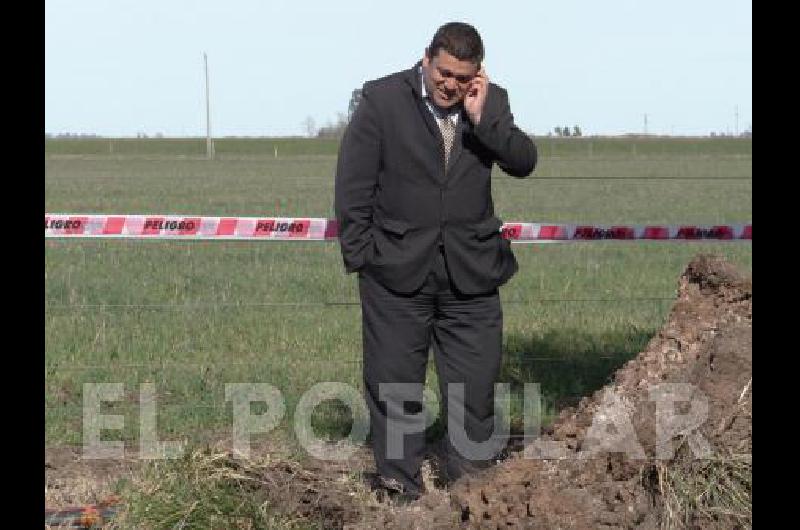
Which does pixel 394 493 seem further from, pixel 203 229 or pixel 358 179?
pixel 203 229

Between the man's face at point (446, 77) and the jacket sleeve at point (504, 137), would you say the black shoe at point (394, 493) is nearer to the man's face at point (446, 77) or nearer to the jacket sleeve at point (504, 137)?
the jacket sleeve at point (504, 137)

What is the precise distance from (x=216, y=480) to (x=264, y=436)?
7.56 feet

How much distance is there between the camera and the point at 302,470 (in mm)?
6141

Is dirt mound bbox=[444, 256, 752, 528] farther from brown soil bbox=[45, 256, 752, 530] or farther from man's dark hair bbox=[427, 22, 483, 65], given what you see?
man's dark hair bbox=[427, 22, 483, 65]

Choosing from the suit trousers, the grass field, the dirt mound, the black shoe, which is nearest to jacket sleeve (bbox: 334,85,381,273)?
the suit trousers

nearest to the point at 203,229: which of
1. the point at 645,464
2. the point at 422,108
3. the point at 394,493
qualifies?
the point at 394,493

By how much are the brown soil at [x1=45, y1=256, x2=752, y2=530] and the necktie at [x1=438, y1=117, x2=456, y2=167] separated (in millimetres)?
Result: 1232

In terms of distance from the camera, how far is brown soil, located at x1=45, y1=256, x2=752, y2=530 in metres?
5.16

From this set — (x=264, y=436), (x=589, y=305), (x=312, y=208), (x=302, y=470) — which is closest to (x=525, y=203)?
(x=312, y=208)

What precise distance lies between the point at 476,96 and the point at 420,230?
621mm

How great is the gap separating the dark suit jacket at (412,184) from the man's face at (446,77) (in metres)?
0.09
